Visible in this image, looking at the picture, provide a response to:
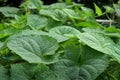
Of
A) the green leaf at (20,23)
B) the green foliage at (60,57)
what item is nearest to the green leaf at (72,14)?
the green leaf at (20,23)

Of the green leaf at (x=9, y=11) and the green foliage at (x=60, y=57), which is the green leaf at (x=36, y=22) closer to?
the green foliage at (x=60, y=57)

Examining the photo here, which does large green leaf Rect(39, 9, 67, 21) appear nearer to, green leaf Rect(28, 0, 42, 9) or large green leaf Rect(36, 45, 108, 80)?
green leaf Rect(28, 0, 42, 9)

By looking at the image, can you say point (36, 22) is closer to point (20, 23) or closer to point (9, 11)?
point (20, 23)

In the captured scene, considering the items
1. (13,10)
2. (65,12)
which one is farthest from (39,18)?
(13,10)

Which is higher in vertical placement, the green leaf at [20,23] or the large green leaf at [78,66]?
the large green leaf at [78,66]

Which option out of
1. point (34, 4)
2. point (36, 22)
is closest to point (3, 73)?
point (36, 22)

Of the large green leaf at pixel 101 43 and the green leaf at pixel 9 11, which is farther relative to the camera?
the green leaf at pixel 9 11
